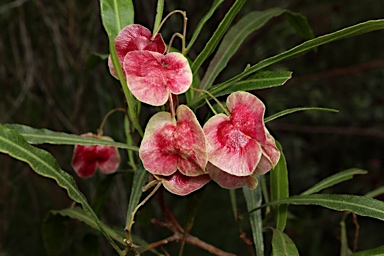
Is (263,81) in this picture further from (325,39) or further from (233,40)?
(233,40)

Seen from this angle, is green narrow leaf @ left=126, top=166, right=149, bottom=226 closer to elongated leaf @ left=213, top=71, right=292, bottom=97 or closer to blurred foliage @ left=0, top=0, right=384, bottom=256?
elongated leaf @ left=213, top=71, right=292, bottom=97

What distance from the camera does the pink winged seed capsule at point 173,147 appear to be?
63 cm

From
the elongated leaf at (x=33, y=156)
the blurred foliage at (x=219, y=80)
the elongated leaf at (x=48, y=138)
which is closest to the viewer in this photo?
the elongated leaf at (x=33, y=156)

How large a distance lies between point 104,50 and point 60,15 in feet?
0.68

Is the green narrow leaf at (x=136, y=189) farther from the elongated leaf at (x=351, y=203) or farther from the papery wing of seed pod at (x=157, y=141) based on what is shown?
the elongated leaf at (x=351, y=203)

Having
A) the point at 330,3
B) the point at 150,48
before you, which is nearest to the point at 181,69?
the point at 150,48

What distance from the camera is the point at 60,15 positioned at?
1968mm

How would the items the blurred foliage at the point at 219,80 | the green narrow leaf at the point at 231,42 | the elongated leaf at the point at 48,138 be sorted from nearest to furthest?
the elongated leaf at the point at 48,138
the green narrow leaf at the point at 231,42
the blurred foliage at the point at 219,80

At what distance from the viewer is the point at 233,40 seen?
891mm

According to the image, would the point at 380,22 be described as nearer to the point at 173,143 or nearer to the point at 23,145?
the point at 173,143

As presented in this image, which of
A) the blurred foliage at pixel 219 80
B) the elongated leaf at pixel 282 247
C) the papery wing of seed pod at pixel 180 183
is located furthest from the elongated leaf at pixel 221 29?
the blurred foliage at pixel 219 80

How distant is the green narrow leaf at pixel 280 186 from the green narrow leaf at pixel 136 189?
186 millimetres

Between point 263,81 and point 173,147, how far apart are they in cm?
14

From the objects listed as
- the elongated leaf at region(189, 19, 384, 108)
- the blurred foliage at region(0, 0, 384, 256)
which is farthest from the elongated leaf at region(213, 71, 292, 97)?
the blurred foliage at region(0, 0, 384, 256)
